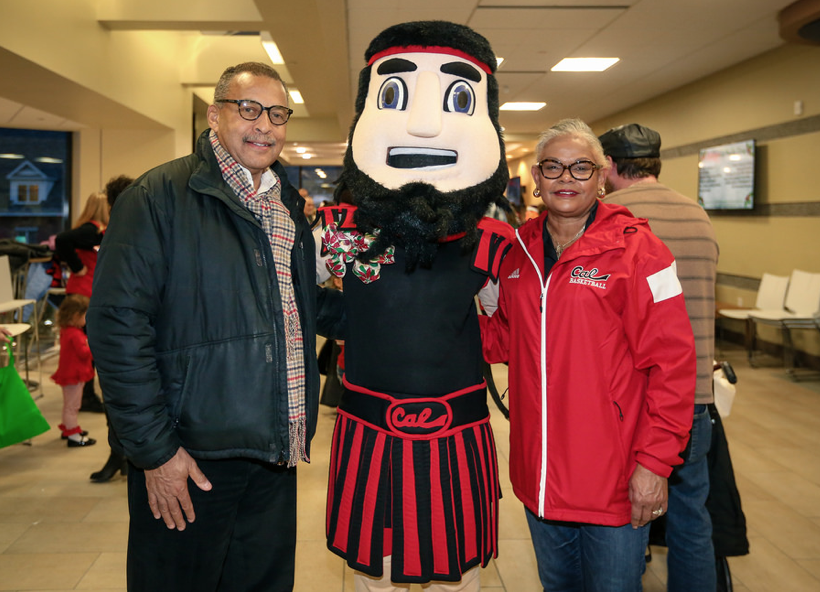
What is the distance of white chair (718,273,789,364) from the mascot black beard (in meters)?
5.49

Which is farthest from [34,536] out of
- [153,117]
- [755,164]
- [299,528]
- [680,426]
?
[755,164]

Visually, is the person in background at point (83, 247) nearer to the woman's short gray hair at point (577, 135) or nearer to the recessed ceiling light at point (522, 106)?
the woman's short gray hair at point (577, 135)

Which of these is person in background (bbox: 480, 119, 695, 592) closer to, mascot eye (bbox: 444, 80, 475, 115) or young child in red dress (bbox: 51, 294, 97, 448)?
mascot eye (bbox: 444, 80, 475, 115)

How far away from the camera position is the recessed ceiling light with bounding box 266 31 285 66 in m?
7.43

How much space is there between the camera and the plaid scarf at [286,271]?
1.59 metres

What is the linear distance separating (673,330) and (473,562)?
0.76 meters

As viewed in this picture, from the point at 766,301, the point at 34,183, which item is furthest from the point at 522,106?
the point at 34,183

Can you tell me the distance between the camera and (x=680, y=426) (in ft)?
5.03

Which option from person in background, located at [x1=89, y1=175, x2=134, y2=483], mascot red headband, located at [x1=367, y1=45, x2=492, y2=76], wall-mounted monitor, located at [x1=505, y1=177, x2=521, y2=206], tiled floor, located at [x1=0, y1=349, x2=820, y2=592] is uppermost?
wall-mounted monitor, located at [x1=505, y1=177, x2=521, y2=206]

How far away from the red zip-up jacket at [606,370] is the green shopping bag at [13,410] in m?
2.71

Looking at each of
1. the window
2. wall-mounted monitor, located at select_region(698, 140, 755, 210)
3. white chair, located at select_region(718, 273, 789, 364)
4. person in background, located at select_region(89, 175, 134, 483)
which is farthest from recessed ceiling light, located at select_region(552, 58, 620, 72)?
the window

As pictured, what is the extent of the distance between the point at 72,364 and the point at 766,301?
6.21m

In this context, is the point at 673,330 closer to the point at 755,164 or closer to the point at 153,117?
the point at 755,164

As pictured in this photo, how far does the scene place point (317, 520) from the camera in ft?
10.2
